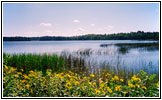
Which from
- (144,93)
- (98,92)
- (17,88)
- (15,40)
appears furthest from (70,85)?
(15,40)

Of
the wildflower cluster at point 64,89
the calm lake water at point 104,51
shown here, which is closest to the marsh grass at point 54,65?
the calm lake water at point 104,51

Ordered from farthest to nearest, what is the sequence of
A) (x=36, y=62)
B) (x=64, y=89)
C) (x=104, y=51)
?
(x=104, y=51) < (x=36, y=62) < (x=64, y=89)

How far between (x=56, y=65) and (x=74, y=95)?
2.74m

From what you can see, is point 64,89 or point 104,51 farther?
point 104,51

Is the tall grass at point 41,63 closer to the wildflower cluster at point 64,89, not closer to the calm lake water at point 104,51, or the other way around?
the calm lake water at point 104,51

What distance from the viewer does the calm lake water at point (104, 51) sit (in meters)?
5.16

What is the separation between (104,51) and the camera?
798 cm

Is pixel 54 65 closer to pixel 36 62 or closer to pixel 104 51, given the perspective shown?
pixel 36 62

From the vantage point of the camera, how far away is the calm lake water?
203 inches

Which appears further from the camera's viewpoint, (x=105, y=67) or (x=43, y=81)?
(x=105, y=67)

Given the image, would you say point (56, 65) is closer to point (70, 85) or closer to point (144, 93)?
point (70, 85)

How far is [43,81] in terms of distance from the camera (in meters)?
3.09

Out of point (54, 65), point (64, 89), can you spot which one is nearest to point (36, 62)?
point (54, 65)

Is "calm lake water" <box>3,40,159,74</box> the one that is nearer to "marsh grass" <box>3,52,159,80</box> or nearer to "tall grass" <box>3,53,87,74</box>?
"marsh grass" <box>3,52,159,80</box>
